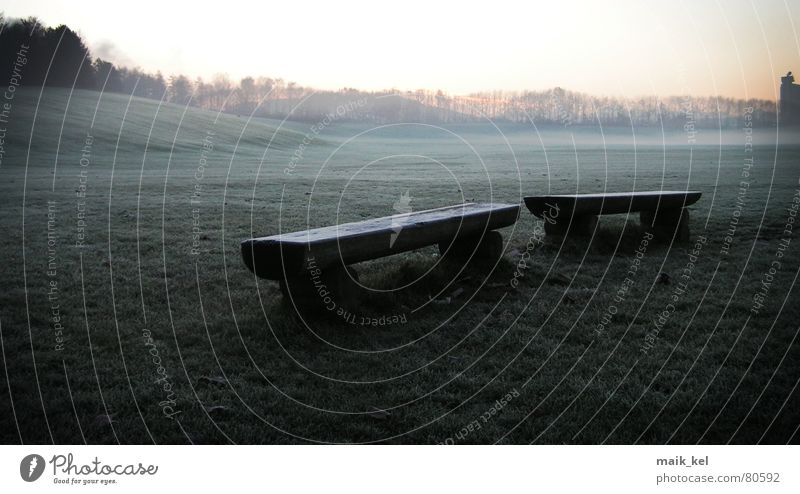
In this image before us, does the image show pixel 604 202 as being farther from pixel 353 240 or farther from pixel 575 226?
pixel 353 240

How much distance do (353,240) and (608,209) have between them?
4.39 meters

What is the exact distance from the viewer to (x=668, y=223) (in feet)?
29.5

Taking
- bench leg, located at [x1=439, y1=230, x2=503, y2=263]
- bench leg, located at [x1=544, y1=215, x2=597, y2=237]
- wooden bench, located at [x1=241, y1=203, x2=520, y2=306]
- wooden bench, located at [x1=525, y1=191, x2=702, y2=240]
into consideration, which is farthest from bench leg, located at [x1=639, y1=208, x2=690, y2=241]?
wooden bench, located at [x1=241, y1=203, x2=520, y2=306]

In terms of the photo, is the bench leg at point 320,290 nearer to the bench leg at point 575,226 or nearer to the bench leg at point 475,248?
the bench leg at point 475,248

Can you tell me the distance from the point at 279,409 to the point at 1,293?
3.47m

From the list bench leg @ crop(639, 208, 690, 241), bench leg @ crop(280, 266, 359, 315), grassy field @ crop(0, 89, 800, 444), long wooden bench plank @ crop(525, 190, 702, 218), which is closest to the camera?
grassy field @ crop(0, 89, 800, 444)

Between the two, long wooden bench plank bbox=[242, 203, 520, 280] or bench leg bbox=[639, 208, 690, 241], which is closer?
long wooden bench plank bbox=[242, 203, 520, 280]

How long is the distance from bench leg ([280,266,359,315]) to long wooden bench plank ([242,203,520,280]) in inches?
6.8

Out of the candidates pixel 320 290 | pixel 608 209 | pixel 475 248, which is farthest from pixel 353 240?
pixel 608 209

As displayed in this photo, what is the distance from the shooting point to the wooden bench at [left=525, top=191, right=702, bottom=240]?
26.0 ft

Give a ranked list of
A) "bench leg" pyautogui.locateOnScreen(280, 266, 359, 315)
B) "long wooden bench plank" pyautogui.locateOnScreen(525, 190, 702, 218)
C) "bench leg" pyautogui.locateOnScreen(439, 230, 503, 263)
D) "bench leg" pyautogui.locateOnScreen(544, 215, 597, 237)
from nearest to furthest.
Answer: "bench leg" pyautogui.locateOnScreen(280, 266, 359, 315)
"bench leg" pyautogui.locateOnScreen(439, 230, 503, 263)
"long wooden bench plank" pyautogui.locateOnScreen(525, 190, 702, 218)
"bench leg" pyautogui.locateOnScreen(544, 215, 597, 237)

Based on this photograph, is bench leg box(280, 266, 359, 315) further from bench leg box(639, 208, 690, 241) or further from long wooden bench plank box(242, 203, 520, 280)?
bench leg box(639, 208, 690, 241)

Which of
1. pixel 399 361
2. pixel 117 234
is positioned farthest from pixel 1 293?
pixel 399 361

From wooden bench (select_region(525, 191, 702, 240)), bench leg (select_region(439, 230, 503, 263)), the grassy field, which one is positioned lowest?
the grassy field
